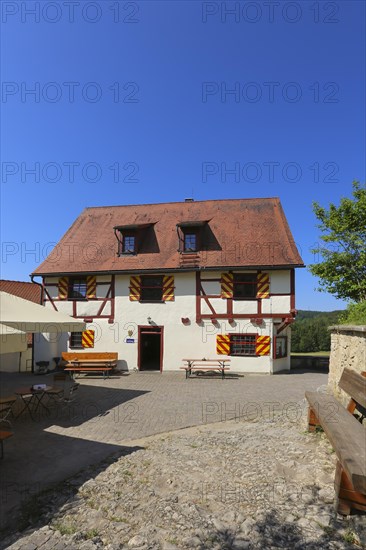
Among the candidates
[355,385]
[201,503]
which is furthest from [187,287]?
[201,503]

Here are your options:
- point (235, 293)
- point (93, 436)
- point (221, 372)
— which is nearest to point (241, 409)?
point (93, 436)

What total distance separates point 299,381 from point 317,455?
9054 mm

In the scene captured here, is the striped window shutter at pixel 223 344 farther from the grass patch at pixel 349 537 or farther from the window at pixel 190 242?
the grass patch at pixel 349 537

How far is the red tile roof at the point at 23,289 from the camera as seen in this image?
19.8 metres

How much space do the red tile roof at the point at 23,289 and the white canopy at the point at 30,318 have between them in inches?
445

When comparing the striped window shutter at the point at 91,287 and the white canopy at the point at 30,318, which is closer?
the white canopy at the point at 30,318

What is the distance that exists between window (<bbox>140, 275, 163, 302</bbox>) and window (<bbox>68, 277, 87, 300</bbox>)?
Result: 309 centimetres

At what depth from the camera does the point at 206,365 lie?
15812 millimetres

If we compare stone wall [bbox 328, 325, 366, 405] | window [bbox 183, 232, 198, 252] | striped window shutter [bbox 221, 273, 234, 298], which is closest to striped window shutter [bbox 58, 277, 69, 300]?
window [bbox 183, 232, 198, 252]

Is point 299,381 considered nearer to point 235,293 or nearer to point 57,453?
point 235,293

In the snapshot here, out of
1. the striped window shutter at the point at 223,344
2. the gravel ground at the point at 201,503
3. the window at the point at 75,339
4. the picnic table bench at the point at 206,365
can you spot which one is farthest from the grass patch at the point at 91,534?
the window at the point at 75,339

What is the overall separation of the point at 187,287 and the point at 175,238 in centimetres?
Answer: 301

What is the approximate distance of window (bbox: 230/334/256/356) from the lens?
16.0m

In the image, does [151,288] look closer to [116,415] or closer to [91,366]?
[91,366]
